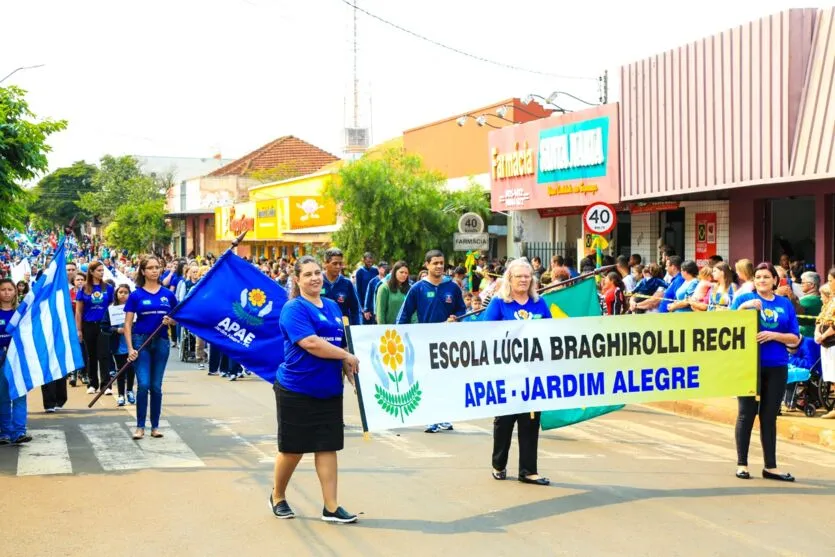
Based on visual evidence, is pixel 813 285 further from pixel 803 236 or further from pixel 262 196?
pixel 262 196

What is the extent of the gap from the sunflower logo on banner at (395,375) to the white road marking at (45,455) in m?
3.21

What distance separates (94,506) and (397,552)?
257 cm

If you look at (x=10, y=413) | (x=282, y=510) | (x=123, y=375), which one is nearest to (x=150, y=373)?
(x=10, y=413)

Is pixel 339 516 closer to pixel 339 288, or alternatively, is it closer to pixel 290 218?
pixel 339 288

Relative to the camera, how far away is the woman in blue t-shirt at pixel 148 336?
34.6 ft

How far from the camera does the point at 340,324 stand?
7262 mm

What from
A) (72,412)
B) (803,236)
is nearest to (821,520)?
(72,412)

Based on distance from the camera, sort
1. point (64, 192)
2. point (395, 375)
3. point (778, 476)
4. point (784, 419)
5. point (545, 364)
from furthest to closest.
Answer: point (64, 192), point (784, 419), point (778, 476), point (545, 364), point (395, 375)

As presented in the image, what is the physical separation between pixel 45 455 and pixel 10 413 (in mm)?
969

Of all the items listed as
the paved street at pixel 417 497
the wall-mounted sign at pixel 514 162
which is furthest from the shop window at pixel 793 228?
the paved street at pixel 417 497

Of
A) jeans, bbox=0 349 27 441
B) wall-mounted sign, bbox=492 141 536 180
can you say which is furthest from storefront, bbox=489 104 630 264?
jeans, bbox=0 349 27 441

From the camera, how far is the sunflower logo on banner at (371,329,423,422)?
7461mm

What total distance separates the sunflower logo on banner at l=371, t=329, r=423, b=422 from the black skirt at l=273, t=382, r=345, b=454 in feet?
1.74

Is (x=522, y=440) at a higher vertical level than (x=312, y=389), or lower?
lower
